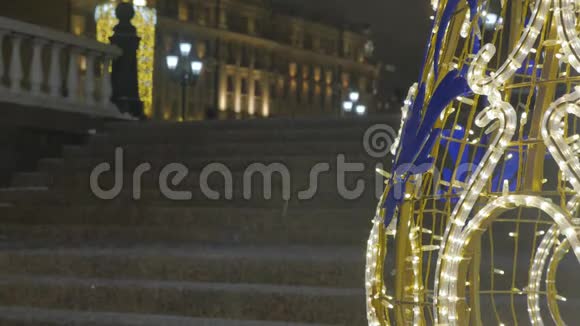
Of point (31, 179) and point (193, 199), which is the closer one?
point (193, 199)

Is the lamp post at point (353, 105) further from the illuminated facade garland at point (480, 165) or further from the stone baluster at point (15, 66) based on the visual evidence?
the illuminated facade garland at point (480, 165)

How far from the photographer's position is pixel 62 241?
657 cm

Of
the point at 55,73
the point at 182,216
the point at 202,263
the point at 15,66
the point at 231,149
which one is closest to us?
the point at 202,263

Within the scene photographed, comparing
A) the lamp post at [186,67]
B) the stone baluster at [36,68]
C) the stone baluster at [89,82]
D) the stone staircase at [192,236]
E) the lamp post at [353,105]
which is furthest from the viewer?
the lamp post at [353,105]

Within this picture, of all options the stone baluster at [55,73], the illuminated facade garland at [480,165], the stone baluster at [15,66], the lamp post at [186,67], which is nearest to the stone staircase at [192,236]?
the stone baluster at [55,73]

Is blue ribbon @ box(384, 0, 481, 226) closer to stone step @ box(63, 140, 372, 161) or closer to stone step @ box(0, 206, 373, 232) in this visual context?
stone step @ box(0, 206, 373, 232)

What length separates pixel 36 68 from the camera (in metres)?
8.65

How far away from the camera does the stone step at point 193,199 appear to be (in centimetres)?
659

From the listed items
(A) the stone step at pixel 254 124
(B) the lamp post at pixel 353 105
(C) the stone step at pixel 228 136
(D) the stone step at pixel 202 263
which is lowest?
(D) the stone step at pixel 202 263

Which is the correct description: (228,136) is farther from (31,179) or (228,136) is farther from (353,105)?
(353,105)

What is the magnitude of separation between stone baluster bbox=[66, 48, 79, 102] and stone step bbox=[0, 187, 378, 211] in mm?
1551

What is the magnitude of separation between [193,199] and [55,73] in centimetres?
265

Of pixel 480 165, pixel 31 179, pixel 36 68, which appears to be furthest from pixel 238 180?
pixel 480 165

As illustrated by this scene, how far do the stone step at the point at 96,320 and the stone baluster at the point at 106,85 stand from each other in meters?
4.94
